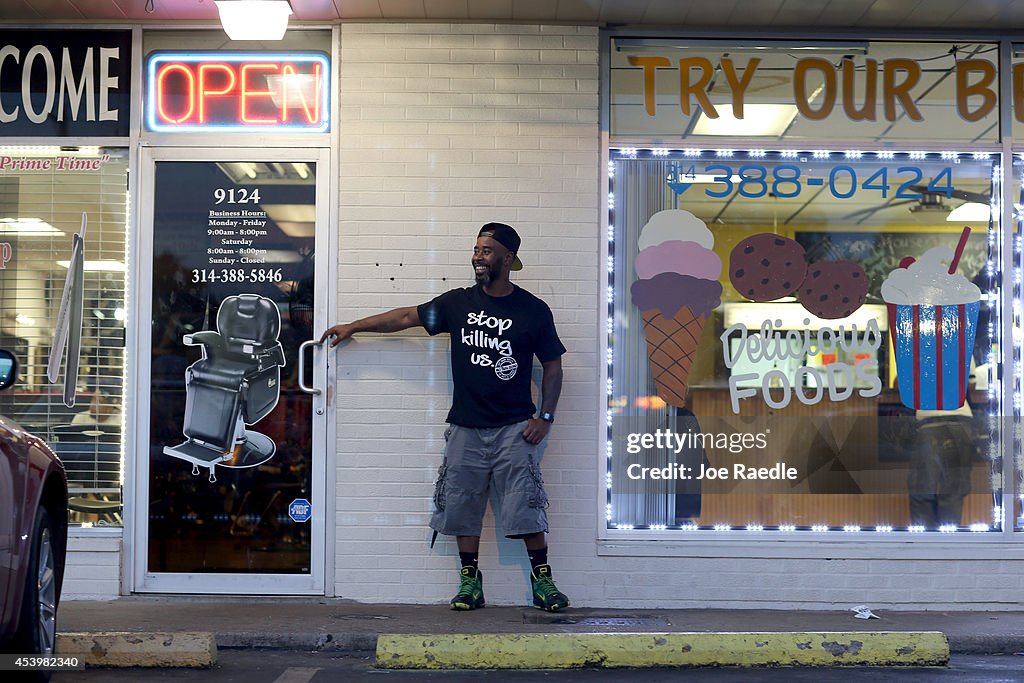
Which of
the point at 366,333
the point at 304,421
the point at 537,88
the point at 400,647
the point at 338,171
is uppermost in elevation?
the point at 537,88

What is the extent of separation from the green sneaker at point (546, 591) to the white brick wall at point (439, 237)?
0.27 metres

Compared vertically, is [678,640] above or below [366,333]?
below

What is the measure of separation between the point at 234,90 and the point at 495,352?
245 cm

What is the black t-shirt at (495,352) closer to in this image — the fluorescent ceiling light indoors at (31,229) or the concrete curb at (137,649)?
the concrete curb at (137,649)

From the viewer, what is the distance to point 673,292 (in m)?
7.70

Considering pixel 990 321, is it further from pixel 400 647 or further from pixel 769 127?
pixel 400 647

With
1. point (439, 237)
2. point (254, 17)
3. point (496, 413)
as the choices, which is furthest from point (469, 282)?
point (254, 17)

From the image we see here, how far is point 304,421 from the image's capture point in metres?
7.63

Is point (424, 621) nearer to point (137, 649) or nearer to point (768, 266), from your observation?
point (137, 649)

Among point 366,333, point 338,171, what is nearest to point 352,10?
point 338,171

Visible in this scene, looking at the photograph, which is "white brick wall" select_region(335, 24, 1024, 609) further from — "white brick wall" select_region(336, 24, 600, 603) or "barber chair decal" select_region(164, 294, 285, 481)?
"barber chair decal" select_region(164, 294, 285, 481)

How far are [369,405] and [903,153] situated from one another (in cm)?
382

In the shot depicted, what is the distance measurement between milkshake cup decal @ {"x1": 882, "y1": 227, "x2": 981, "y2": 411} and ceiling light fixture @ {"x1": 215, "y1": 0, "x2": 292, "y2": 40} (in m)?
4.14

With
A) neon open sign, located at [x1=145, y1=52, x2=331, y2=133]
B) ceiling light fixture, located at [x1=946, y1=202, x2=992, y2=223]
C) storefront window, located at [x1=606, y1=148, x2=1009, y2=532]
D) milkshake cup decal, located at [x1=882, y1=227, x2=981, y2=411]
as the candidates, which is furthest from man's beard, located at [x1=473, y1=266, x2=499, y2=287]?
ceiling light fixture, located at [x1=946, y1=202, x2=992, y2=223]
